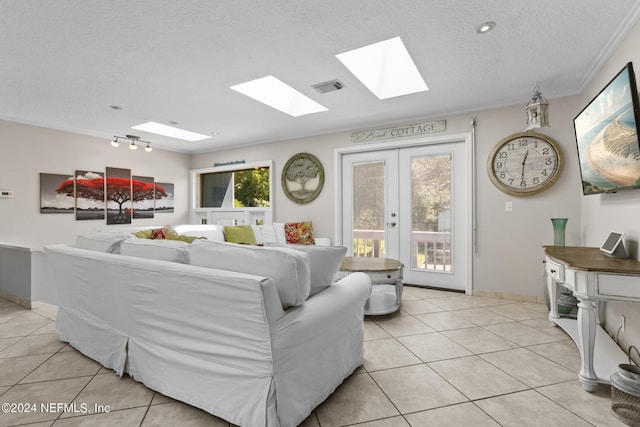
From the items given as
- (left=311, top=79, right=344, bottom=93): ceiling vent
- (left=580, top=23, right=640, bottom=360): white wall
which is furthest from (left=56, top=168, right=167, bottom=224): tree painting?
(left=580, top=23, right=640, bottom=360): white wall

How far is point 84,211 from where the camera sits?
4.94 metres

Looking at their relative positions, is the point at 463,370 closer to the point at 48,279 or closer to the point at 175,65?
the point at 175,65

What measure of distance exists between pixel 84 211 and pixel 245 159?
2.79 metres

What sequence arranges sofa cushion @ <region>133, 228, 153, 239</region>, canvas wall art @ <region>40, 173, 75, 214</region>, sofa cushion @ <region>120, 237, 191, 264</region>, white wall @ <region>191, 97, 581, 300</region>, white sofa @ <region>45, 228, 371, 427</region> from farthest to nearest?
canvas wall art @ <region>40, 173, 75, 214</region>, sofa cushion @ <region>133, 228, 153, 239</region>, white wall @ <region>191, 97, 581, 300</region>, sofa cushion @ <region>120, 237, 191, 264</region>, white sofa @ <region>45, 228, 371, 427</region>

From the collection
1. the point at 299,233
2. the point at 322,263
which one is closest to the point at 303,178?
the point at 299,233

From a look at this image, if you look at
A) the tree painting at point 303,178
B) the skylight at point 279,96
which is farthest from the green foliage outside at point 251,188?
the skylight at point 279,96

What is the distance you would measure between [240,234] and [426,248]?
3011 millimetres

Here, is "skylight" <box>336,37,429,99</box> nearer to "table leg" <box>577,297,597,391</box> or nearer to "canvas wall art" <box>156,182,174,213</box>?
"table leg" <box>577,297,597,391</box>

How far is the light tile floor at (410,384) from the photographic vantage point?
5.32 feet

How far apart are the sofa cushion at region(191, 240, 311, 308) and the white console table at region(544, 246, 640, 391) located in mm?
1641

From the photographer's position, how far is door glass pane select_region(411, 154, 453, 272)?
167 inches

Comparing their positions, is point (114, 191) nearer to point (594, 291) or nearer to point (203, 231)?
point (203, 231)

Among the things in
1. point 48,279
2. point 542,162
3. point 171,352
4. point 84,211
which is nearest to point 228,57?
point 171,352

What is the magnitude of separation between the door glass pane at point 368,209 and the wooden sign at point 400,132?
399mm
